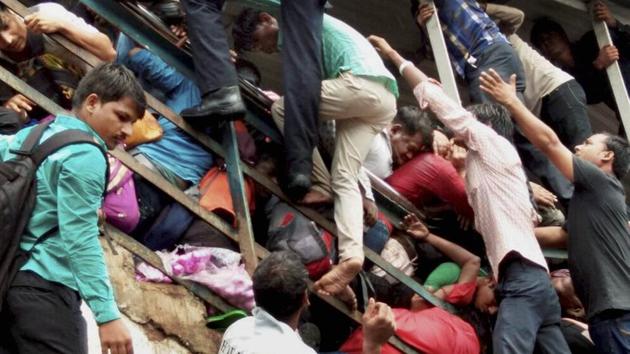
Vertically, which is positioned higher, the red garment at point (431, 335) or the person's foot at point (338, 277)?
the person's foot at point (338, 277)

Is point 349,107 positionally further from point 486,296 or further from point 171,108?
point 486,296

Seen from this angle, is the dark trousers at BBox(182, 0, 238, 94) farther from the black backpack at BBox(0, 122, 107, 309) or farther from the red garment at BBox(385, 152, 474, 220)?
the black backpack at BBox(0, 122, 107, 309)

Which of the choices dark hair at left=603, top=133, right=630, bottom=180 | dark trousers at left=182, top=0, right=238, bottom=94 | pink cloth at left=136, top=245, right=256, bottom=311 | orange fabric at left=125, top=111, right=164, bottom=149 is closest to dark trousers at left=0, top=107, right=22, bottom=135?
orange fabric at left=125, top=111, right=164, bottom=149

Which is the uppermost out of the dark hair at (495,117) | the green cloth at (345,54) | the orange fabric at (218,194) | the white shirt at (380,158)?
the green cloth at (345,54)

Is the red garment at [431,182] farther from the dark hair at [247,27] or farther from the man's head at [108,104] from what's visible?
the man's head at [108,104]

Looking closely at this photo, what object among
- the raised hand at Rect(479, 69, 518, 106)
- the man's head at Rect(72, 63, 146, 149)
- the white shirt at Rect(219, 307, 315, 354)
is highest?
the man's head at Rect(72, 63, 146, 149)

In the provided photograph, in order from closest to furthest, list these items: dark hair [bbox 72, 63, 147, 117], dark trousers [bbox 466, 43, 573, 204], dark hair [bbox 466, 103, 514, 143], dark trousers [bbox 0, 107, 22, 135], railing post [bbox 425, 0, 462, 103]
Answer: dark hair [bbox 72, 63, 147, 117], dark trousers [bbox 0, 107, 22, 135], dark hair [bbox 466, 103, 514, 143], railing post [bbox 425, 0, 462, 103], dark trousers [bbox 466, 43, 573, 204]

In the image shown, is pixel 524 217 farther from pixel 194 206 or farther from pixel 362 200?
pixel 194 206

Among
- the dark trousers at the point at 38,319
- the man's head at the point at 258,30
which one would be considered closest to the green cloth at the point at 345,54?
the man's head at the point at 258,30

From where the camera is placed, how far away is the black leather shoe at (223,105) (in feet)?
21.1

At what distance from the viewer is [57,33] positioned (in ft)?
20.9

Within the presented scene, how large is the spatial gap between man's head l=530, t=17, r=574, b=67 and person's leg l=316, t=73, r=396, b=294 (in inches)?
122

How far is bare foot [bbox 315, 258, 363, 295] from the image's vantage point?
6445 mm

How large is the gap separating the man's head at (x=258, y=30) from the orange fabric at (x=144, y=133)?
105 cm
